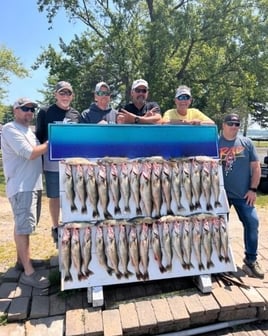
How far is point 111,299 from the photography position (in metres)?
3.21

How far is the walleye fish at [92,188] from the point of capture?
10.3 feet

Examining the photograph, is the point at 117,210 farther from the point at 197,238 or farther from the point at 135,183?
the point at 197,238

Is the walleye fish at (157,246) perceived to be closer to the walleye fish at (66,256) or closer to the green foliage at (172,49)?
the walleye fish at (66,256)

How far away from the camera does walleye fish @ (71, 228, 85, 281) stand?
306cm

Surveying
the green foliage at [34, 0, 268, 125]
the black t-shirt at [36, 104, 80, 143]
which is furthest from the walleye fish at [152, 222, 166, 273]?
the green foliage at [34, 0, 268, 125]

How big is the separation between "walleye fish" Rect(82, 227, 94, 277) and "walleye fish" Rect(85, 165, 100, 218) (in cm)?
19

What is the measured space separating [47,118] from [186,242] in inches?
81.4

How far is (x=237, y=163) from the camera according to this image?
12.2 ft

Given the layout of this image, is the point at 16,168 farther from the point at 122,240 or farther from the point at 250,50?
the point at 250,50

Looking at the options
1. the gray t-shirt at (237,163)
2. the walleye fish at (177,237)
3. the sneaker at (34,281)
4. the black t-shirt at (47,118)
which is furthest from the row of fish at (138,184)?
the sneaker at (34,281)

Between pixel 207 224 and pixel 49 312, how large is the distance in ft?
5.86

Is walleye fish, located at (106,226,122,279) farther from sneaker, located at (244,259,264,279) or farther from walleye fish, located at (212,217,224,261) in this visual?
sneaker, located at (244,259,264,279)

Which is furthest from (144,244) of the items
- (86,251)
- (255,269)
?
(255,269)

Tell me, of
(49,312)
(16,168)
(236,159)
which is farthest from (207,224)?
(16,168)
